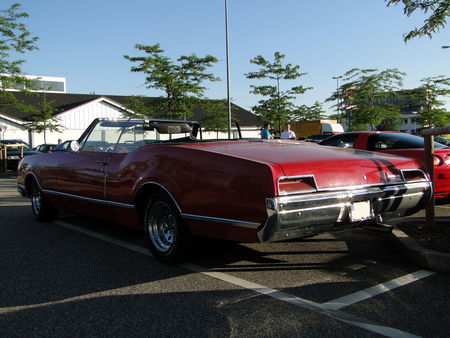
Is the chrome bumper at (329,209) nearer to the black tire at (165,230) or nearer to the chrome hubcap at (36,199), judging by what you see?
the black tire at (165,230)

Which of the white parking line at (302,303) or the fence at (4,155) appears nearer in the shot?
the white parking line at (302,303)

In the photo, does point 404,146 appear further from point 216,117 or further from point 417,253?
point 216,117

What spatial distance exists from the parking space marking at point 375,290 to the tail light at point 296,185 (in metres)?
0.84

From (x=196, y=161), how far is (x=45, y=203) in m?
3.73

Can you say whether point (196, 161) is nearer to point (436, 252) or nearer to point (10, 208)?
point (436, 252)

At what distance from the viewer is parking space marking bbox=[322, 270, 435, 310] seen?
312 centimetres

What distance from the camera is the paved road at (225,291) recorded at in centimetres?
281

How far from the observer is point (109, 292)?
11.5 ft

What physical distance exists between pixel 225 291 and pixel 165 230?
111 centimetres

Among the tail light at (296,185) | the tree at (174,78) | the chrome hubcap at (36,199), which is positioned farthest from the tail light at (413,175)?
the tree at (174,78)

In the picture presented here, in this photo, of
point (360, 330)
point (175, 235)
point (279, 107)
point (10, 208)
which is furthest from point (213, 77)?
point (360, 330)

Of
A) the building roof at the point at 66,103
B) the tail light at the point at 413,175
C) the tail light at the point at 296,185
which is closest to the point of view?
the tail light at the point at 296,185

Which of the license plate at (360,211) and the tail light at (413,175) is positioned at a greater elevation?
the tail light at (413,175)

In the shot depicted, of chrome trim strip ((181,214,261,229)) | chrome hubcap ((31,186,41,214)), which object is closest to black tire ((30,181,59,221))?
chrome hubcap ((31,186,41,214))
